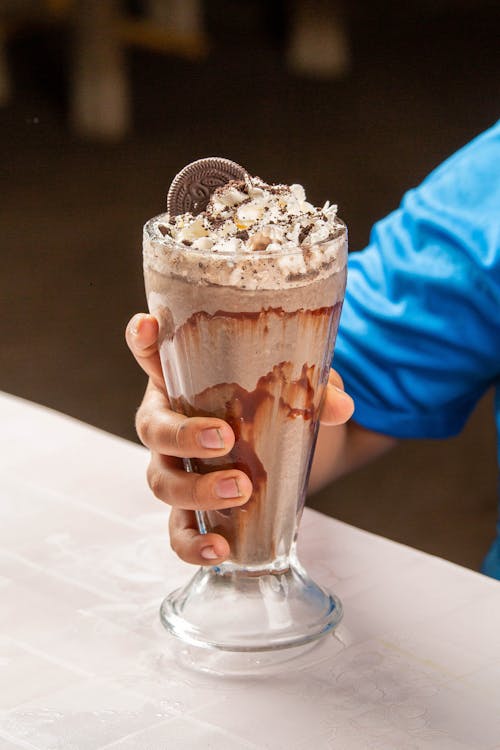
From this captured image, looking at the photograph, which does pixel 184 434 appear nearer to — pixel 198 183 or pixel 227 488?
pixel 227 488

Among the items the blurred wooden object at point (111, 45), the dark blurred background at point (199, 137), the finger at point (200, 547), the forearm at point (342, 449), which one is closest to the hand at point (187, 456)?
the finger at point (200, 547)

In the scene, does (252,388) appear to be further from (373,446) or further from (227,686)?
(373,446)

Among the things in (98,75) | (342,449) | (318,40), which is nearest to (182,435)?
(342,449)

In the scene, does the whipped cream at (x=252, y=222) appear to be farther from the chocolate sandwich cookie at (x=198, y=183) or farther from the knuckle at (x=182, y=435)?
the knuckle at (x=182, y=435)

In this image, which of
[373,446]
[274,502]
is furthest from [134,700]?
[373,446]

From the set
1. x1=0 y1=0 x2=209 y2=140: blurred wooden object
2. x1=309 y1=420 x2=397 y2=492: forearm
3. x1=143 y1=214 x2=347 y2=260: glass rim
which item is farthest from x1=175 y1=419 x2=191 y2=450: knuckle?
x1=0 y1=0 x2=209 y2=140: blurred wooden object

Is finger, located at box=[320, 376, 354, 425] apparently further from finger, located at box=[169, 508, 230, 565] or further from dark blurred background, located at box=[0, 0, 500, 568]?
dark blurred background, located at box=[0, 0, 500, 568]

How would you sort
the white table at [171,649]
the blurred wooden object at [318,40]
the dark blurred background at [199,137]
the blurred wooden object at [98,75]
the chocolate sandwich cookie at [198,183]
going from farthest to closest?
the blurred wooden object at [98,75]
the blurred wooden object at [318,40]
the dark blurred background at [199,137]
the chocolate sandwich cookie at [198,183]
the white table at [171,649]
